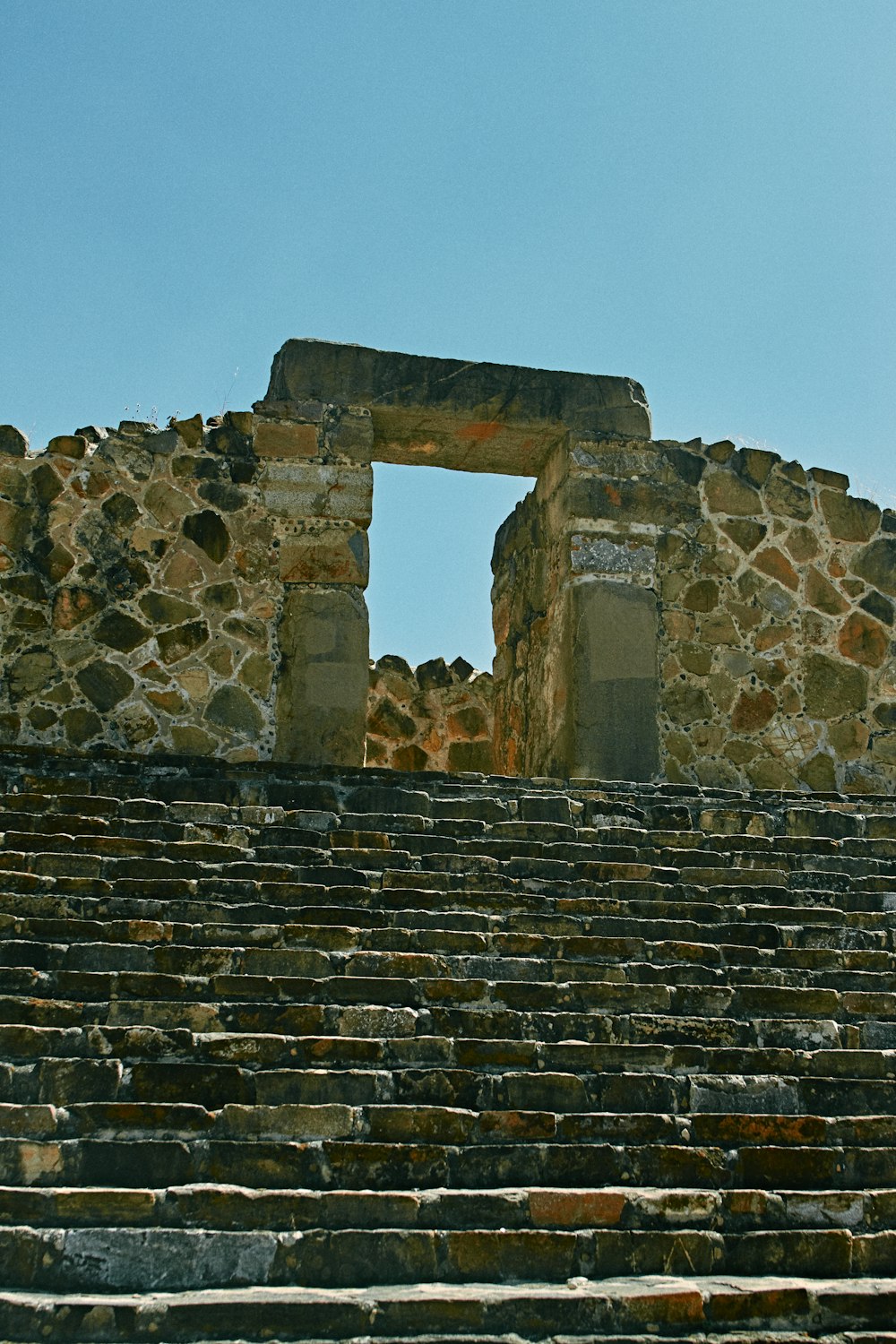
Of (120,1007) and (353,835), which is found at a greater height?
(353,835)

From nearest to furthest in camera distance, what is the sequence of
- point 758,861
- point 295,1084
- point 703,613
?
point 295,1084, point 758,861, point 703,613

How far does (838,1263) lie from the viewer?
10.4ft

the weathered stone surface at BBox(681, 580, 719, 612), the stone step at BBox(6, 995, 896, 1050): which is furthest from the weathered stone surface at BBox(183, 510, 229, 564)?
the stone step at BBox(6, 995, 896, 1050)

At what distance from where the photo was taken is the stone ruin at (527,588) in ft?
23.1

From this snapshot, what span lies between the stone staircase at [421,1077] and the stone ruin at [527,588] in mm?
1881

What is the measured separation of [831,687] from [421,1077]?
5.02 m

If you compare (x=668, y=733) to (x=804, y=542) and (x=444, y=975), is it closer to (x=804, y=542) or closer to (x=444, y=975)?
(x=804, y=542)

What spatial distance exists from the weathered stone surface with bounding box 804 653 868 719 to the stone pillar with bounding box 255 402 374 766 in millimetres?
2625

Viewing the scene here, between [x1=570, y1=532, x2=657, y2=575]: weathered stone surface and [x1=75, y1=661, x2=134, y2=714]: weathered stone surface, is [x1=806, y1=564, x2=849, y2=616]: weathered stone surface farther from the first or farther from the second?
[x1=75, y1=661, x2=134, y2=714]: weathered stone surface

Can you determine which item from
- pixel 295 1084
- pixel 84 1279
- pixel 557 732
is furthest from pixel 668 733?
pixel 84 1279

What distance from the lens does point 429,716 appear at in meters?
9.41

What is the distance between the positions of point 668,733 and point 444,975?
12.3 feet

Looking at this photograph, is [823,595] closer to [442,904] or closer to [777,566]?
[777,566]

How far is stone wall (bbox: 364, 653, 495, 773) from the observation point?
9.31m
